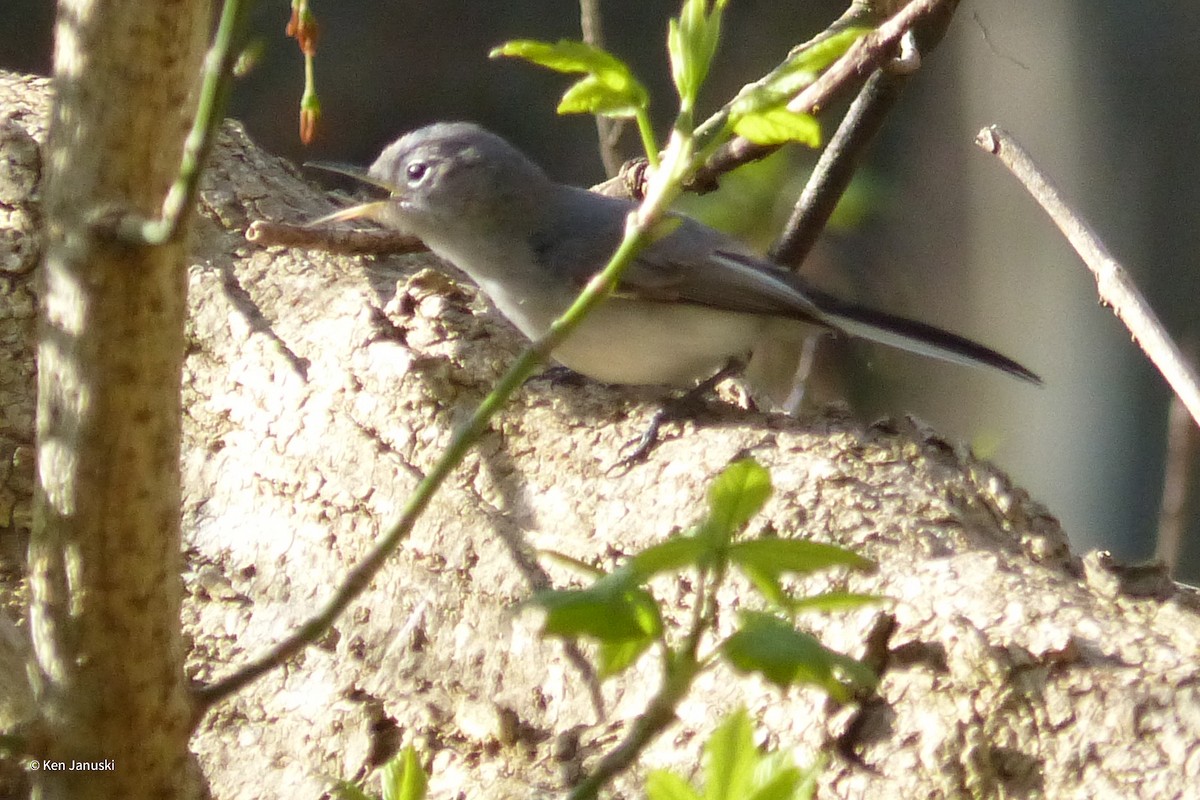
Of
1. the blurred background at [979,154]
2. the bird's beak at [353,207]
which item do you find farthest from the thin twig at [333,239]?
the blurred background at [979,154]

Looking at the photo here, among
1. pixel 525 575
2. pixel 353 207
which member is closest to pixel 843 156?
pixel 353 207

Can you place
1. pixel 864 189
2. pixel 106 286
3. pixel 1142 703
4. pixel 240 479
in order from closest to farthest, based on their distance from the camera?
pixel 106 286 < pixel 1142 703 < pixel 240 479 < pixel 864 189

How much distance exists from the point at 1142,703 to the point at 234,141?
1.97 metres

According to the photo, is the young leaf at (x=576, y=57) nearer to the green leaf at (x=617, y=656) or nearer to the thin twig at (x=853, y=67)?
the green leaf at (x=617, y=656)

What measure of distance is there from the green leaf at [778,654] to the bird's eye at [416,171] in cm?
197

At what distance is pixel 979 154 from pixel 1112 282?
151 inches

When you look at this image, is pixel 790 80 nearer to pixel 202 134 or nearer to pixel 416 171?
pixel 202 134

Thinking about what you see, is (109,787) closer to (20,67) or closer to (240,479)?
(240,479)

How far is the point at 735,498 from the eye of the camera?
70 cm

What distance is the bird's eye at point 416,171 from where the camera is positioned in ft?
8.23

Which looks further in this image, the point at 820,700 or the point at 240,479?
the point at 240,479

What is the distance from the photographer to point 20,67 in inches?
195

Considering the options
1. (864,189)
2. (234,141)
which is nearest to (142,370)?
(234,141)

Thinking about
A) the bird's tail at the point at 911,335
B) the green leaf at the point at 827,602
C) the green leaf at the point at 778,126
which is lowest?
the green leaf at the point at 827,602
